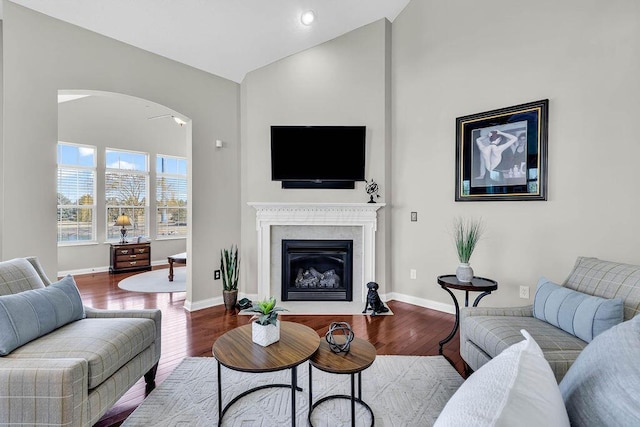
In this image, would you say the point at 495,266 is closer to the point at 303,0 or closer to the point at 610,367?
the point at 610,367

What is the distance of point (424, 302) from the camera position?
397cm

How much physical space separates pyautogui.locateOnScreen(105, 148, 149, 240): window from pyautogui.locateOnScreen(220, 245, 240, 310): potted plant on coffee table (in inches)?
155

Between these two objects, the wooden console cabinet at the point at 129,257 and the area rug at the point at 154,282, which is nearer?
the area rug at the point at 154,282

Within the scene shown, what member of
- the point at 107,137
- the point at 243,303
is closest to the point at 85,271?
the point at 107,137

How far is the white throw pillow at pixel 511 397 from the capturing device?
1.84ft

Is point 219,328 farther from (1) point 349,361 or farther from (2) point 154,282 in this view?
(2) point 154,282

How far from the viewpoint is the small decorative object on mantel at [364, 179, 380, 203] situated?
402 centimetres

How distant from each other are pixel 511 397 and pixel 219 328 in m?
3.21

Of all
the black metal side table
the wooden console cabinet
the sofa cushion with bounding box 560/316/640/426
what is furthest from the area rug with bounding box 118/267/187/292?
the sofa cushion with bounding box 560/316/640/426

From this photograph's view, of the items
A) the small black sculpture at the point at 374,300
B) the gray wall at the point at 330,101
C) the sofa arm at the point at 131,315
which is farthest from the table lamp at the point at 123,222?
the small black sculpture at the point at 374,300

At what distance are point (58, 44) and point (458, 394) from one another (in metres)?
4.04

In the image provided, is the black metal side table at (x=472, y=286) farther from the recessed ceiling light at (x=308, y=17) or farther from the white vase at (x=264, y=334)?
the recessed ceiling light at (x=308, y=17)

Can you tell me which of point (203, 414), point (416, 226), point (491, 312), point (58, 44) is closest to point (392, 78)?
point (416, 226)

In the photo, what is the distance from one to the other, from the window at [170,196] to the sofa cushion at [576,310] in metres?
7.27
